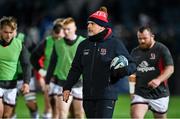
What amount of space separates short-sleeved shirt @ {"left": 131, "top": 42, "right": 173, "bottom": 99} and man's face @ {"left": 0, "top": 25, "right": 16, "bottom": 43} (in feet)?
7.27

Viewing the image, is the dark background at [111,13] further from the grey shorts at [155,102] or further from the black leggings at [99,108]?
the black leggings at [99,108]

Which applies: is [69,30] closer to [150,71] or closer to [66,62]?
[66,62]

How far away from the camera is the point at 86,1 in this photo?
2841 cm

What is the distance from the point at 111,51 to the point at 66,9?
1753 centimetres

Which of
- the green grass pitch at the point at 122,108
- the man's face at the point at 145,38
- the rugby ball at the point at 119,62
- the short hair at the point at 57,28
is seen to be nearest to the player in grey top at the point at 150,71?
the man's face at the point at 145,38

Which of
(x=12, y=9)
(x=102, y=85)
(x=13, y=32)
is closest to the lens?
(x=102, y=85)

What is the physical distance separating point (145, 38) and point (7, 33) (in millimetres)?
2400

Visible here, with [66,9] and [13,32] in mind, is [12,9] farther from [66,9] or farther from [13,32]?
[13,32]

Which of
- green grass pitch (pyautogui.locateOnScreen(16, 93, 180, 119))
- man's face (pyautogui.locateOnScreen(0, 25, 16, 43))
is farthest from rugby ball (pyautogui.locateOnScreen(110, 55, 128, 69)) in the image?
green grass pitch (pyautogui.locateOnScreen(16, 93, 180, 119))

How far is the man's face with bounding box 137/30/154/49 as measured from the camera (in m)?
13.3

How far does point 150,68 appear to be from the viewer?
532 inches

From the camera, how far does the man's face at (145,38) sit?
13297 millimetres

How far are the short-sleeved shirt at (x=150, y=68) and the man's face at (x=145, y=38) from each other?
10 cm

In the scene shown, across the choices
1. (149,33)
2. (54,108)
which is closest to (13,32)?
(149,33)
